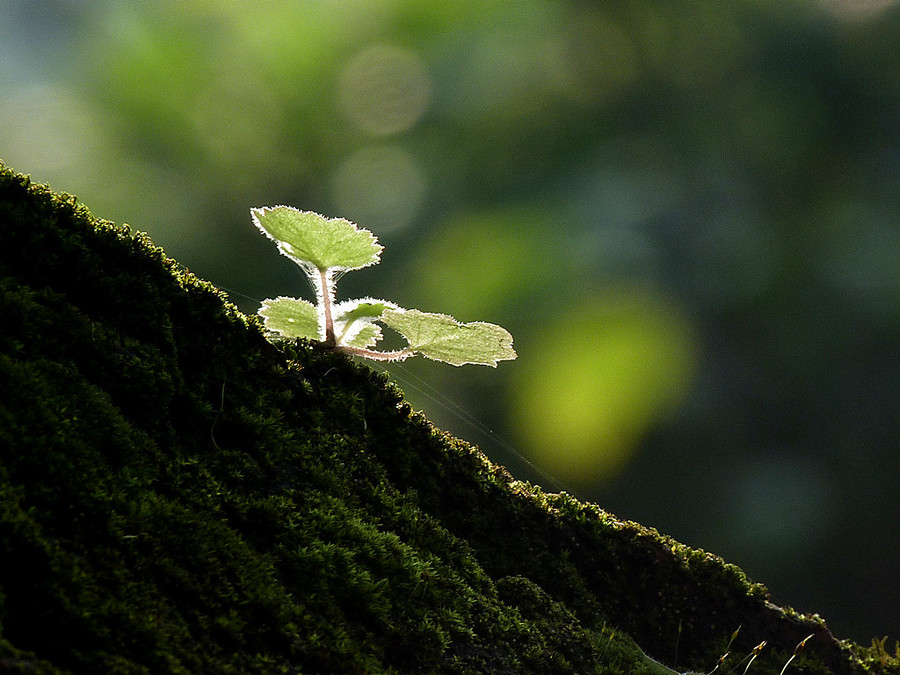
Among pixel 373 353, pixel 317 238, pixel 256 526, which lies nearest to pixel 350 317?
pixel 373 353

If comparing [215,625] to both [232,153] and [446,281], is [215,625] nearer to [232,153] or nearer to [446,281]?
[446,281]

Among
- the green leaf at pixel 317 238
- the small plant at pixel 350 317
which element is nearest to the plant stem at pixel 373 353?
the small plant at pixel 350 317

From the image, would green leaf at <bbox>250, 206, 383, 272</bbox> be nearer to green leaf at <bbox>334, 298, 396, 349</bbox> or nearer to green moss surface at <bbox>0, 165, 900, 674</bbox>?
green leaf at <bbox>334, 298, 396, 349</bbox>

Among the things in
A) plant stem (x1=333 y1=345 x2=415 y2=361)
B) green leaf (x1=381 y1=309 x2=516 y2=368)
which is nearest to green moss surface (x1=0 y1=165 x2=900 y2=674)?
plant stem (x1=333 y1=345 x2=415 y2=361)

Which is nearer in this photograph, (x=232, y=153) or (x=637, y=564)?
(x=637, y=564)

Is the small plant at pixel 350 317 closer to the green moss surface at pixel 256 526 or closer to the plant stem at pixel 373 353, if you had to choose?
the plant stem at pixel 373 353

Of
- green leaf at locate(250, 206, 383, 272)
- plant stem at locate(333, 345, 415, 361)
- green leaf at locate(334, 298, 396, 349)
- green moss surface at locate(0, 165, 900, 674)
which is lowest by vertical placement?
green moss surface at locate(0, 165, 900, 674)

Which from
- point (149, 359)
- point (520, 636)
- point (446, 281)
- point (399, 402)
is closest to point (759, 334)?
point (446, 281)
